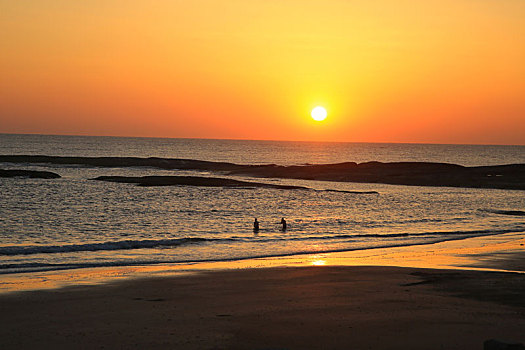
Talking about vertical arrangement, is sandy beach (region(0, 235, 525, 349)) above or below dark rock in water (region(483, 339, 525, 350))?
below

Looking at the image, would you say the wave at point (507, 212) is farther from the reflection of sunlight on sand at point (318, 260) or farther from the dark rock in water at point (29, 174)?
the dark rock in water at point (29, 174)

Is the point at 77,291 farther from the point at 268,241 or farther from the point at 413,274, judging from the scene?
the point at 268,241

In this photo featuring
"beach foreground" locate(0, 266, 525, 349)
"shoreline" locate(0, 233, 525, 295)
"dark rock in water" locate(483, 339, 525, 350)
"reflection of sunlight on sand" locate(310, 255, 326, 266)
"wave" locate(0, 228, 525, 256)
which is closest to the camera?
"dark rock in water" locate(483, 339, 525, 350)

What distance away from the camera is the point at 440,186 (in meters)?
79.5

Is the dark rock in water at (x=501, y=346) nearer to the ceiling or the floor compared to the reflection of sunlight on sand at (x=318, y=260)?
nearer to the ceiling

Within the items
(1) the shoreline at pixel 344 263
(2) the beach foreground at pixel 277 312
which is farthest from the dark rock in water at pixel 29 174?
(2) the beach foreground at pixel 277 312

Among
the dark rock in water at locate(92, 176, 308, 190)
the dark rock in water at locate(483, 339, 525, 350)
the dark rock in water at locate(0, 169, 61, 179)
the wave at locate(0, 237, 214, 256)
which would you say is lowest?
the dark rock in water at locate(0, 169, 61, 179)

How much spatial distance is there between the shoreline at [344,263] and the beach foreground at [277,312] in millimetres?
1555

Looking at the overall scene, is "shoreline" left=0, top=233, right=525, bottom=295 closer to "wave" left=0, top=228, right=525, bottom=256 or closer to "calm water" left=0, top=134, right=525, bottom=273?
"calm water" left=0, top=134, right=525, bottom=273

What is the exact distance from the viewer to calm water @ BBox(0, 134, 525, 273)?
27.8 meters

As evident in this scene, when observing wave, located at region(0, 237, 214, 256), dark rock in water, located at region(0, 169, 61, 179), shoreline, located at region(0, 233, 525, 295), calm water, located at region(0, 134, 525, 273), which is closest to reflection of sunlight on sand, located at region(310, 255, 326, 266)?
shoreline, located at region(0, 233, 525, 295)

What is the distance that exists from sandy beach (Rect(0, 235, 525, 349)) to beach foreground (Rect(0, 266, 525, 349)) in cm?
2

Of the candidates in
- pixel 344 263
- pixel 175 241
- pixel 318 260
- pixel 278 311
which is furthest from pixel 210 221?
pixel 278 311

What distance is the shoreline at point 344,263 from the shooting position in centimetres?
2000
